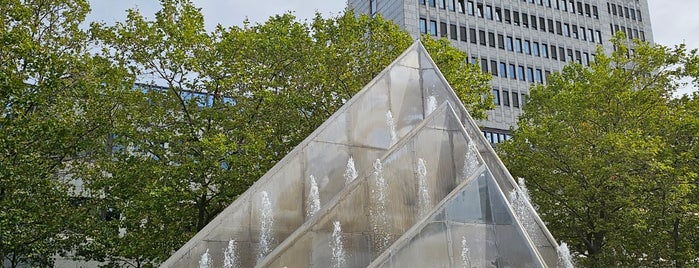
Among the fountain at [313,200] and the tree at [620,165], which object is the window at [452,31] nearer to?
the tree at [620,165]

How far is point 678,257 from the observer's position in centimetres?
1883

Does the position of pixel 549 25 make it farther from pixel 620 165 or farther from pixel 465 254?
pixel 465 254

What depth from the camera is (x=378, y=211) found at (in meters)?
12.7

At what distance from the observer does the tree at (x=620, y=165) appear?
18984mm

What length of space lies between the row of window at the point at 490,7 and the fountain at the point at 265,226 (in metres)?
39.6

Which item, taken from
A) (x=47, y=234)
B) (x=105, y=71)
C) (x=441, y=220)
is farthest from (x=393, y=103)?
(x=47, y=234)

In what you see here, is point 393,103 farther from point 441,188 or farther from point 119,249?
point 119,249

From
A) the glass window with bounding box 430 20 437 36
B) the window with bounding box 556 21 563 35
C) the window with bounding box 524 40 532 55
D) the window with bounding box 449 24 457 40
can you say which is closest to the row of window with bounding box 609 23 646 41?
the window with bounding box 556 21 563 35

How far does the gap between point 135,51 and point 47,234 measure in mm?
5938

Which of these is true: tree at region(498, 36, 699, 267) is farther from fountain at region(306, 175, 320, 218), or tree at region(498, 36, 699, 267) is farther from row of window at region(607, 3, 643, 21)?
row of window at region(607, 3, 643, 21)

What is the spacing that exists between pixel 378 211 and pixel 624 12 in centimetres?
5697

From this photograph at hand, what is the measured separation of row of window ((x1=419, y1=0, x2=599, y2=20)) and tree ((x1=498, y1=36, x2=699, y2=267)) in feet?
95.1

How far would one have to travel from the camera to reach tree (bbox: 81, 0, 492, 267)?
696 inches

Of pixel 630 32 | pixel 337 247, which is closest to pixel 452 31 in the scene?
pixel 630 32
